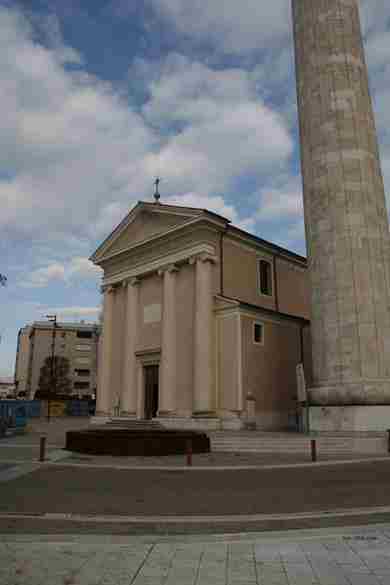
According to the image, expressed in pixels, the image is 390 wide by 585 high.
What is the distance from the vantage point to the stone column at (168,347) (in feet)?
102

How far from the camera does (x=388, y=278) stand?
80.5 ft

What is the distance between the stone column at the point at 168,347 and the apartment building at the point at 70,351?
224 feet

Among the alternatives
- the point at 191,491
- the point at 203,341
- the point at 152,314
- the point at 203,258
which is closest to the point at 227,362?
the point at 203,341

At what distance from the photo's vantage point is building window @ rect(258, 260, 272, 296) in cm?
3509

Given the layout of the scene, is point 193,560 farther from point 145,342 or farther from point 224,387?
point 145,342

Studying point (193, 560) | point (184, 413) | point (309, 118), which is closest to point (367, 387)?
point (184, 413)

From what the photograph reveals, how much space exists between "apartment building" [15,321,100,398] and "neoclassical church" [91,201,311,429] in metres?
63.6

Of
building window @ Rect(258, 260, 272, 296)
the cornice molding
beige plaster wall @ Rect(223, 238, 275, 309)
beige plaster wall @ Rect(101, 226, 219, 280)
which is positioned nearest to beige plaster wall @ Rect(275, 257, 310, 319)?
building window @ Rect(258, 260, 272, 296)

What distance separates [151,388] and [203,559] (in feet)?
95.3

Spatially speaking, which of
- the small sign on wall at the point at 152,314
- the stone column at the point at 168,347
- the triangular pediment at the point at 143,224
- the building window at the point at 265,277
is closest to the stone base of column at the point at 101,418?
the stone column at the point at 168,347

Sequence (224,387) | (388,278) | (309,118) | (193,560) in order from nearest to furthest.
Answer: (193,560) < (388,278) < (309,118) < (224,387)

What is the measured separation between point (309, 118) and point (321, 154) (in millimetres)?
2312

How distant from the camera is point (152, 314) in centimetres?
3462

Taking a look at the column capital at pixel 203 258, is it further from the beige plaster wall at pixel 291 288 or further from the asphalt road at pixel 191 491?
the asphalt road at pixel 191 491
